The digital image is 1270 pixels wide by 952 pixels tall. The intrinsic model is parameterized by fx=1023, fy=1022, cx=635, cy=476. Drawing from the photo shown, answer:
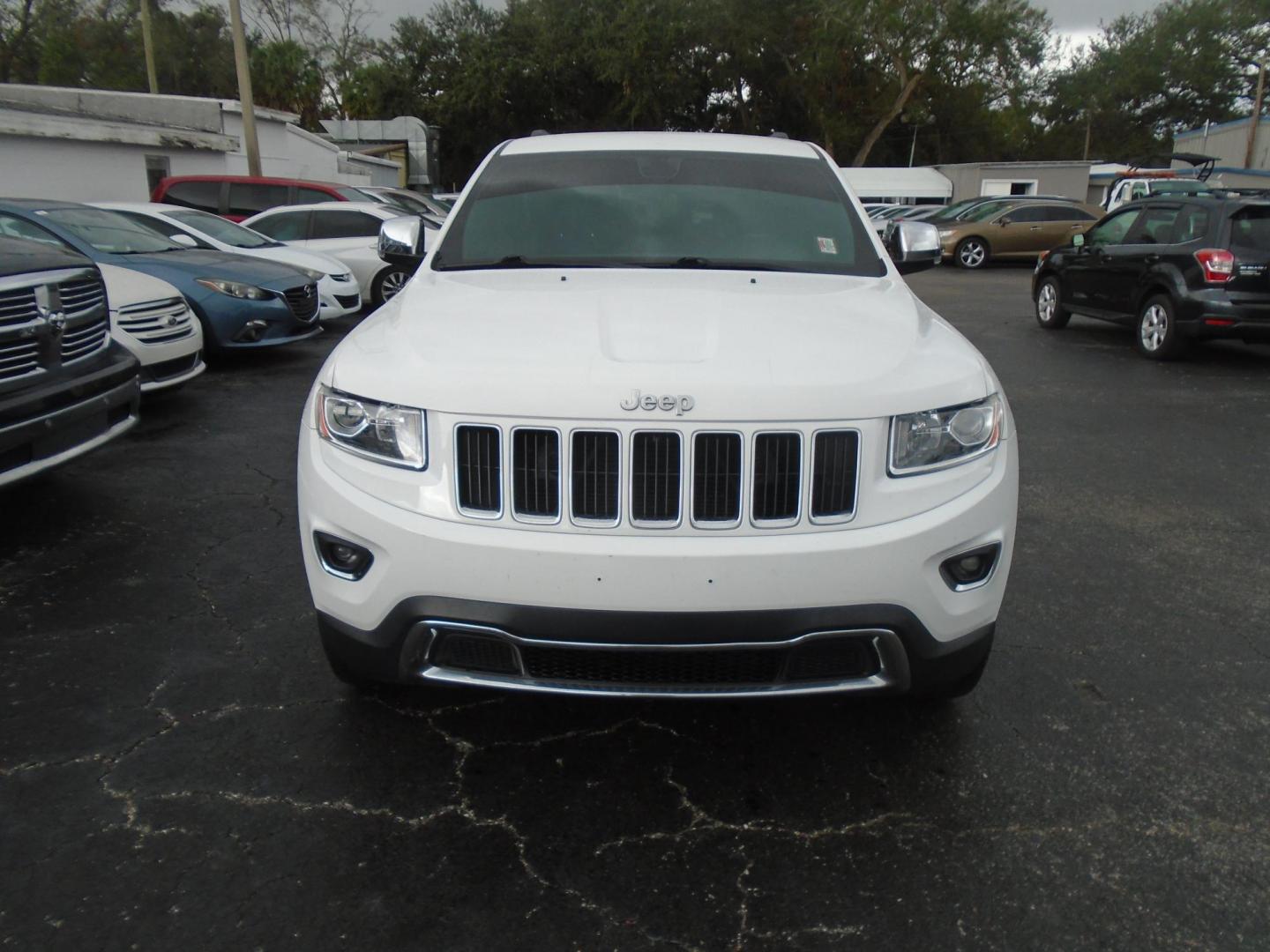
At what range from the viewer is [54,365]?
453 centimetres

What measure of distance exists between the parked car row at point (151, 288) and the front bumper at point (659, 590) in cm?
191

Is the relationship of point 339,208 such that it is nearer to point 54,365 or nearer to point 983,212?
point 54,365

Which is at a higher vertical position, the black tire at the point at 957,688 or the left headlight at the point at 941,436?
the left headlight at the point at 941,436

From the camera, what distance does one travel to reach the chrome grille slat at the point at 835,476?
2.42 m

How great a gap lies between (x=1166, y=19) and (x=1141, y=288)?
206ft

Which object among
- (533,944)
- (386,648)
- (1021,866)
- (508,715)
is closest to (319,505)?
(386,648)

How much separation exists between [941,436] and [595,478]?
2.88 feet

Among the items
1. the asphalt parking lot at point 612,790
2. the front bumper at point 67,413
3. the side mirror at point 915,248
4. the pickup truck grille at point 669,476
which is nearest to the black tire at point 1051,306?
Answer: the asphalt parking lot at point 612,790

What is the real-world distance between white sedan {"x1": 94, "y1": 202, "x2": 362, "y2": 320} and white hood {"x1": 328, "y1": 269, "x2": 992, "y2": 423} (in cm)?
759

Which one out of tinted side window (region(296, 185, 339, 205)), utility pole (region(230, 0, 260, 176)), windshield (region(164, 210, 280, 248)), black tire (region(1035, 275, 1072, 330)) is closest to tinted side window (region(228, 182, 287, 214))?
tinted side window (region(296, 185, 339, 205))

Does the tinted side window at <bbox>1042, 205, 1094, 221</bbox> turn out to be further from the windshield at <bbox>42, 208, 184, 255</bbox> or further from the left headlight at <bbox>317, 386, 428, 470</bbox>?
the left headlight at <bbox>317, 386, 428, 470</bbox>

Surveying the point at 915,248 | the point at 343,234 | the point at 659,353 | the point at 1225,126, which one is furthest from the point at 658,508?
the point at 1225,126

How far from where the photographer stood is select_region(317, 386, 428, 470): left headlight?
2.49 meters

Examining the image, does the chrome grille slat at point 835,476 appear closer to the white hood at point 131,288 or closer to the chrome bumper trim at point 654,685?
the chrome bumper trim at point 654,685
